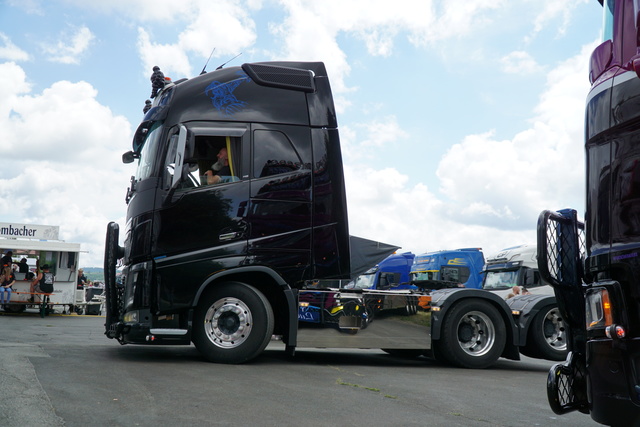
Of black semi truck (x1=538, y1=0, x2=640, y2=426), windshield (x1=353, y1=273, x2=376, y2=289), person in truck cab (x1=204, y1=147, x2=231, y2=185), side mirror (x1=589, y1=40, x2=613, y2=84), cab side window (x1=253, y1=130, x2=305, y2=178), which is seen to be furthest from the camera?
windshield (x1=353, y1=273, x2=376, y2=289)

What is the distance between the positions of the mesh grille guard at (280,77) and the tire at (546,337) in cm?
443

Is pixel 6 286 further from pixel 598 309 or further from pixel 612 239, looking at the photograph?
pixel 612 239

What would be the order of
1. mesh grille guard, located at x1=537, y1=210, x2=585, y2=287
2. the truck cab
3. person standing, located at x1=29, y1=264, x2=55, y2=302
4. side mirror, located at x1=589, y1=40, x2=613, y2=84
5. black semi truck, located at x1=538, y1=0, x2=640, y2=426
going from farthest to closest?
the truck cab, person standing, located at x1=29, y1=264, x2=55, y2=302, mesh grille guard, located at x1=537, y1=210, x2=585, y2=287, side mirror, located at x1=589, y1=40, x2=613, y2=84, black semi truck, located at x1=538, y1=0, x2=640, y2=426

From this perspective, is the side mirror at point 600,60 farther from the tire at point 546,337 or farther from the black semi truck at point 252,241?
the tire at point 546,337

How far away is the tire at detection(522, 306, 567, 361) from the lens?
920 cm

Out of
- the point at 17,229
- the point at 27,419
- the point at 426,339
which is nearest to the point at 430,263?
the point at 17,229

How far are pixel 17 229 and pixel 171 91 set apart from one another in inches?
580

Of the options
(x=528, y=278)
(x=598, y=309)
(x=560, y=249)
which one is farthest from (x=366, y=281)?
(x=598, y=309)


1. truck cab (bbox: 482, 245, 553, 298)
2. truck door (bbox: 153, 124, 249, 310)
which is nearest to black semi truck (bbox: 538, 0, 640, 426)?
truck door (bbox: 153, 124, 249, 310)

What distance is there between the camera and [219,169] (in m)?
8.24

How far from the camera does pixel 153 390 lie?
5848 millimetres

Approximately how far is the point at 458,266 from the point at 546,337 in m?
14.9

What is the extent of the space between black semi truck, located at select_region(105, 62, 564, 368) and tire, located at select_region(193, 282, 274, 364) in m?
0.01

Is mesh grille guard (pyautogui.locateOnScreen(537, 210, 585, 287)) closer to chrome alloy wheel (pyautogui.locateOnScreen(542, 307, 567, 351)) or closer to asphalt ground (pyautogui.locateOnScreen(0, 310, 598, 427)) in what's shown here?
asphalt ground (pyautogui.locateOnScreen(0, 310, 598, 427))
